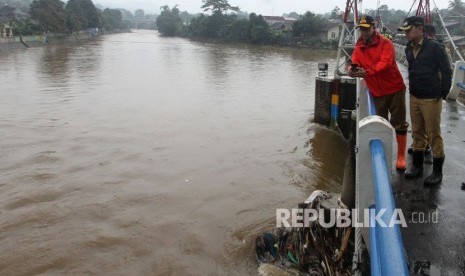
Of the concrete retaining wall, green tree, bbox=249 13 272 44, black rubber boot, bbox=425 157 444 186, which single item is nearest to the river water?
black rubber boot, bbox=425 157 444 186

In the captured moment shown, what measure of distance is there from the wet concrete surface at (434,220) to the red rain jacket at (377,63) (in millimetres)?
1006

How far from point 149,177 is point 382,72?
492 cm

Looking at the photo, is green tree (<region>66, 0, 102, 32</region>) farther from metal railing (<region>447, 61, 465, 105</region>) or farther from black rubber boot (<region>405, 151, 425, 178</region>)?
black rubber boot (<region>405, 151, 425, 178</region>)

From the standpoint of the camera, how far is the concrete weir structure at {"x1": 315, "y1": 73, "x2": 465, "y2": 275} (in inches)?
93.2

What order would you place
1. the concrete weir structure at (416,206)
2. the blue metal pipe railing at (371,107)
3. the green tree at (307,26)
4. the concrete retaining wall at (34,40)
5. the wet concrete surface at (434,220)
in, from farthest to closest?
1. the green tree at (307,26)
2. the concrete retaining wall at (34,40)
3. the blue metal pipe railing at (371,107)
4. the wet concrete surface at (434,220)
5. the concrete weir structure at (416,206)

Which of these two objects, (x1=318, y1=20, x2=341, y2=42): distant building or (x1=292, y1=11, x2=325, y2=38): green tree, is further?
(x1=318, y1=20, x2=341, y2=42): distant building

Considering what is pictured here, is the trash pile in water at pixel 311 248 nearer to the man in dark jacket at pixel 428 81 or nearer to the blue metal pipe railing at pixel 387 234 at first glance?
the man in dark jacket at pixel 428 81

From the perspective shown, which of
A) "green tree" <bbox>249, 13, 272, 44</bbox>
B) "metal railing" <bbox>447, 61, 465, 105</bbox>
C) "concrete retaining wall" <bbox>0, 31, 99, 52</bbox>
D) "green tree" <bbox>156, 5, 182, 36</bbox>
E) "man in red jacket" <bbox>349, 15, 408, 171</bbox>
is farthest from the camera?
"green tree" <bbox>156, 5, 182, 36</bbox>

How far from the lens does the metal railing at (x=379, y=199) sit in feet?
4.75

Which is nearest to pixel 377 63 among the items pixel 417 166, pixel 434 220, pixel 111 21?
pixel 417 166

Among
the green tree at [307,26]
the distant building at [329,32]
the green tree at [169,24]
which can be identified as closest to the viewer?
the green tree at [307,26]

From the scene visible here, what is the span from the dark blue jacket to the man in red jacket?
23 centimetres

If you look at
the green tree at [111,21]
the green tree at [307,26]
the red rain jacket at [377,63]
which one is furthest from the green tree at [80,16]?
the red rain jacket at [377,63]

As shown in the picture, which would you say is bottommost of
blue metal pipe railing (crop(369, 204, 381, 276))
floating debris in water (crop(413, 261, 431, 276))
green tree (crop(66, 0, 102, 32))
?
floating debris in water (crop(413, 261, 431, 276))
